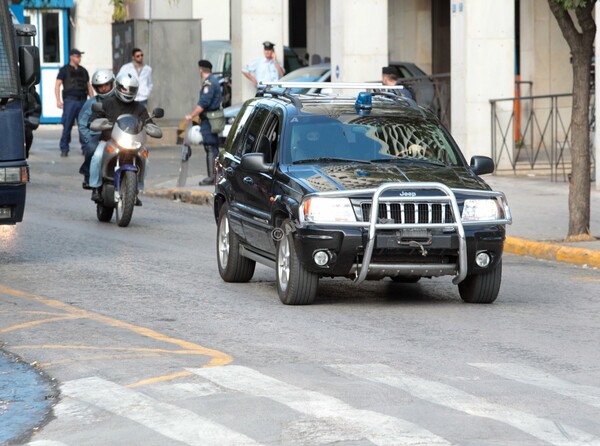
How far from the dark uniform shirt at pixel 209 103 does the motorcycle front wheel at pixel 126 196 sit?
596cm

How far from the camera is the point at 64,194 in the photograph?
23875 millimetres

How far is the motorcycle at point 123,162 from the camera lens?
1867cm

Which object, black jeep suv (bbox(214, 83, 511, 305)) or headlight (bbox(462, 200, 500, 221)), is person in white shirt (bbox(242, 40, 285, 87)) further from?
headlight (bbox(462, 200, 500, 221))

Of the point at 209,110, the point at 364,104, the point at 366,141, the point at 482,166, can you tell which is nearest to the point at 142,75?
the point at 209,110

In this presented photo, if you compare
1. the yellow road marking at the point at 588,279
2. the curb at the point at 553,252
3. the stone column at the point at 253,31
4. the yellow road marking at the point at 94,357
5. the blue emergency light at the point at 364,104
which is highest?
the stone column at the point at 253,31

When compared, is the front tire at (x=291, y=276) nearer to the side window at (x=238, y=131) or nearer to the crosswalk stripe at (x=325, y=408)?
the side window at (x=238, y=131)

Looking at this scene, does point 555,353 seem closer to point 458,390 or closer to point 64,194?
point 458,390

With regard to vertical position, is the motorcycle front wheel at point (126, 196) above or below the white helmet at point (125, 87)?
below

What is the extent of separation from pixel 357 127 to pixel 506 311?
6.73 feet

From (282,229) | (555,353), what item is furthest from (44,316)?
(555,353)

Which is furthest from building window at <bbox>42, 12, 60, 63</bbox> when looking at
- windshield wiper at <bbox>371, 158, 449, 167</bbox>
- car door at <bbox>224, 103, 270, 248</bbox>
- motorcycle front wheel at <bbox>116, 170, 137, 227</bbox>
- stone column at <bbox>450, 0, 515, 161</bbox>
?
windshield wiper at <bbox>371, 158, 449, 167</bbox>

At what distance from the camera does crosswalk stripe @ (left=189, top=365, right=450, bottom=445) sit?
761 centimetres

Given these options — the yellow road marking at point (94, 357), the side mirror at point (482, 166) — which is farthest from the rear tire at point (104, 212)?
the yellow road marking at point (94, 357)

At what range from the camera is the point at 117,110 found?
19.4m
